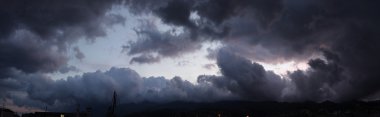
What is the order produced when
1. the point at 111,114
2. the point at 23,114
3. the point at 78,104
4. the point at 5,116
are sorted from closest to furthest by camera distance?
the point at 111,114 → the point at 78,104 → the point at 5,116 → the point at 23,114

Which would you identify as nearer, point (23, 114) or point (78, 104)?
point (78, 104)

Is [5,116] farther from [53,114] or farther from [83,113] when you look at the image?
[83,113]

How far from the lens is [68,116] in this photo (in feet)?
363

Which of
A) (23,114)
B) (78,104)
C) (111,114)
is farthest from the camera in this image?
(23,114)

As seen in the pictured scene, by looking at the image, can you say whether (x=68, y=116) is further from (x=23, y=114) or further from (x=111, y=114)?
(x=111, y=114)

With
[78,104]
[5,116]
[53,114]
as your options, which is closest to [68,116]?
[53,114]

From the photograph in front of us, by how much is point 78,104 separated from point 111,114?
2997 centimetres

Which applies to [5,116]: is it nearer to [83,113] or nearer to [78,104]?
[83,113]

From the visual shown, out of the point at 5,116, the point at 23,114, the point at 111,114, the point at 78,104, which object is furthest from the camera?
the point at 23,114

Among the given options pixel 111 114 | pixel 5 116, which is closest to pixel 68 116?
pixel 5 116

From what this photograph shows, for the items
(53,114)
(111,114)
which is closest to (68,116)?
(53,114)

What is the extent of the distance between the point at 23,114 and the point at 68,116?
2244cm

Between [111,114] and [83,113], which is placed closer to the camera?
[111,114]

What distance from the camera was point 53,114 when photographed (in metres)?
108
